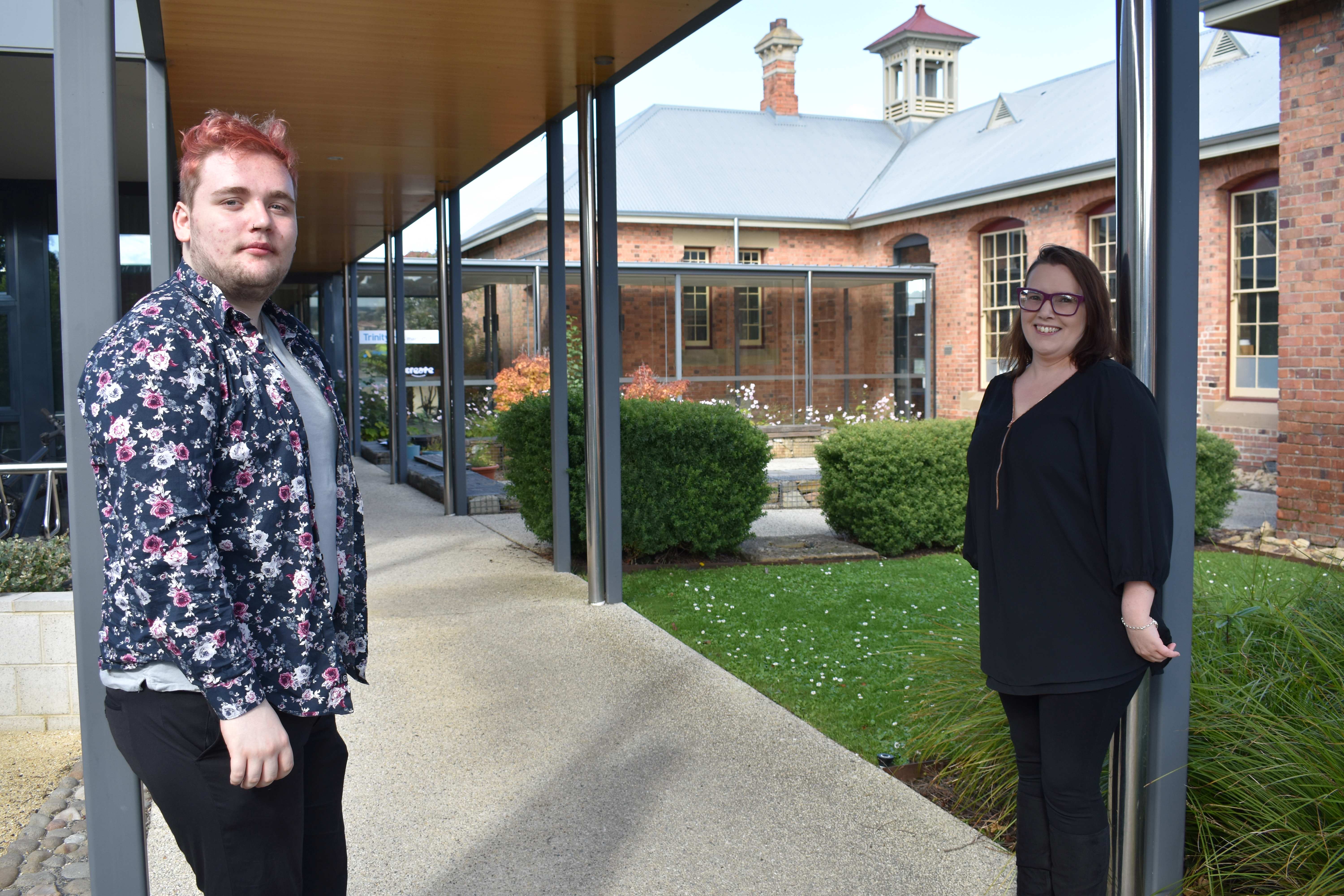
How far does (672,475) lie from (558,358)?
48.3 inches

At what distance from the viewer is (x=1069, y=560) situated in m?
2.44

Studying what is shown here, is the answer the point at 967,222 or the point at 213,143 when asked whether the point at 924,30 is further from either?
the point at 213,143

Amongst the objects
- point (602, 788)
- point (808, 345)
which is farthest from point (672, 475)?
point (808, 345)

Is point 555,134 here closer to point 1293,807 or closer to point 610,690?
point 610,690

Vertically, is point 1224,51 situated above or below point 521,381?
above

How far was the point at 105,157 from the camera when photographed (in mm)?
2361

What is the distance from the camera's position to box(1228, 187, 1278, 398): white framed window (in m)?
14.4

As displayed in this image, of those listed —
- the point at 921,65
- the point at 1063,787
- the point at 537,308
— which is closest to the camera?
the point at 1063,787

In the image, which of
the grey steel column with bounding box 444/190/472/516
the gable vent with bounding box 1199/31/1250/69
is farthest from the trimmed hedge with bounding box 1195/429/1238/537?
the gable vent with bounding box 1199/31/1250/69

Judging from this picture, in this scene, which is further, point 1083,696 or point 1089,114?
point 1089,114

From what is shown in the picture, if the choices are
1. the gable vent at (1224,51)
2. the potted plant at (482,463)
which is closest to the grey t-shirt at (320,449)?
the potted plant at (482,463)

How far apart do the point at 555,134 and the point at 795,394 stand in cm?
1638

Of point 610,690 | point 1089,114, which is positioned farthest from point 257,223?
point 1089,114

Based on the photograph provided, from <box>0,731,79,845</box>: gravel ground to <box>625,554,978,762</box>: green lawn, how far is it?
9.82 ft
